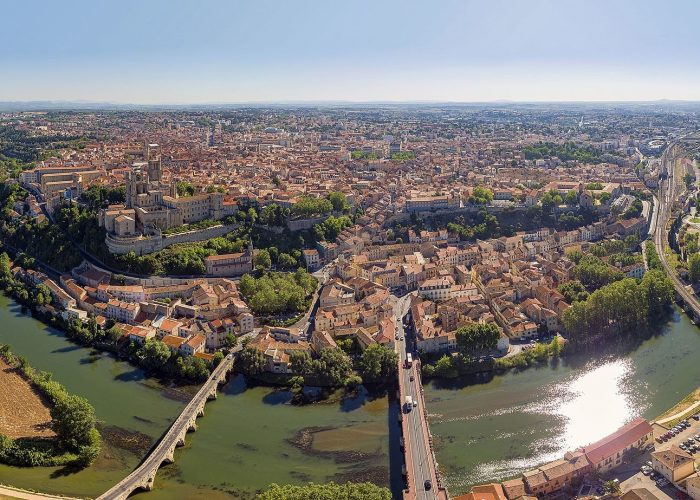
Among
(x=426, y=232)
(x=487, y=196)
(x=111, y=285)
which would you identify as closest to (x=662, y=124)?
(x=487, y=196)

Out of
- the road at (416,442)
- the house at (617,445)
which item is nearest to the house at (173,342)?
the road at (416,442)

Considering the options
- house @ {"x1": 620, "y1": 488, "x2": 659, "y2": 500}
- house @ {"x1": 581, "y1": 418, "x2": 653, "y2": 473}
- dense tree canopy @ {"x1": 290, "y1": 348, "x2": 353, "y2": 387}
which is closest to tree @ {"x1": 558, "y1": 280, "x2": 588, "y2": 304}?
house @ {"x1": 581, "y1": 418, "x2": 653, "y2": 473}

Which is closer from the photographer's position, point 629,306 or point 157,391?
point 157,391

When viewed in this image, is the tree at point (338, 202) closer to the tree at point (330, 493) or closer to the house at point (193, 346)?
the house at point (193, 346)

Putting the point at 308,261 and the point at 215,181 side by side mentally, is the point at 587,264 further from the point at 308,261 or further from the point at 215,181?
the point at 215,181

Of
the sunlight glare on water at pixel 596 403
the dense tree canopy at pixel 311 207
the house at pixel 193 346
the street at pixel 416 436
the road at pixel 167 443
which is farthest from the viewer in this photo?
the dense tree canopy at pixel 311 207

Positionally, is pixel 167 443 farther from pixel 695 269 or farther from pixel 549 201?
pixel 549 201
